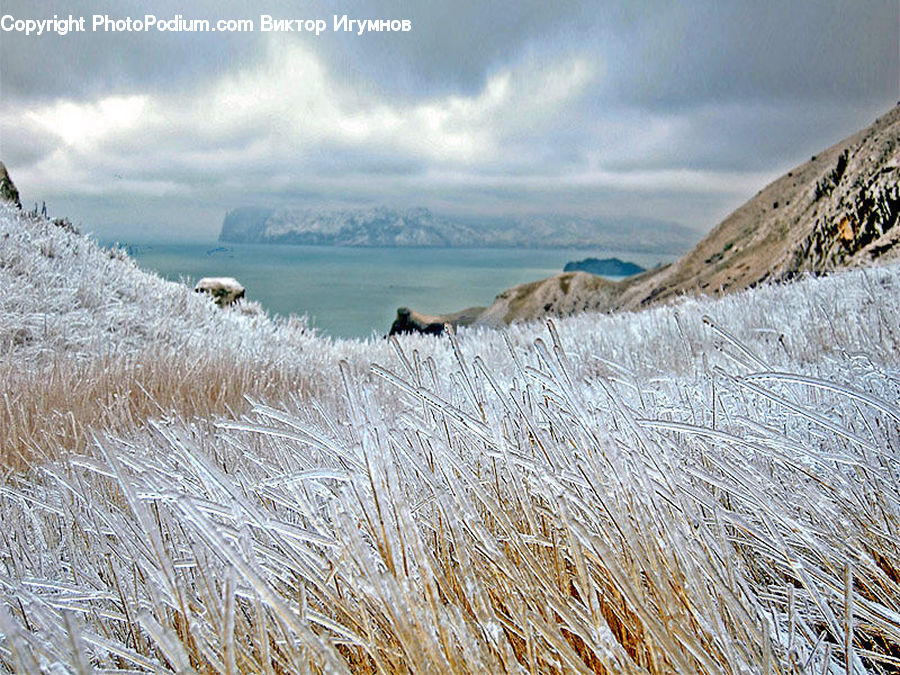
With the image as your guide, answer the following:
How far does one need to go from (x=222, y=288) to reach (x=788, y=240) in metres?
14.3

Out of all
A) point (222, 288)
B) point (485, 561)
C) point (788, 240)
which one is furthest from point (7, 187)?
point (788, 240)

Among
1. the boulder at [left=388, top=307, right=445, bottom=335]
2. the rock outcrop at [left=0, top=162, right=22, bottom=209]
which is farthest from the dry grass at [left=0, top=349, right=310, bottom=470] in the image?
the boulder at [left=388, top=307, right=445, bottom=335]

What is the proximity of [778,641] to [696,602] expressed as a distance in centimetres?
16

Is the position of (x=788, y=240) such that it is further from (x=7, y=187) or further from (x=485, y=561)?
(x=7, y=187)

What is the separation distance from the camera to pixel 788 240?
51.5 ft

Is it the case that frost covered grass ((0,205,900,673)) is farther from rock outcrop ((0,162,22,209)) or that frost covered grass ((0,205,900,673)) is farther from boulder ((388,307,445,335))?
boulder ((388,307,445,335))

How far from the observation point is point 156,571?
1297 mm

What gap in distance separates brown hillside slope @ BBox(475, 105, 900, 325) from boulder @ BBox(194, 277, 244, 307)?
8.31 meters

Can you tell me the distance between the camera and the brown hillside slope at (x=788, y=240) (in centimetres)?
1095

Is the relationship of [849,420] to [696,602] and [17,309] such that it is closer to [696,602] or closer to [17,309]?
[696,602]

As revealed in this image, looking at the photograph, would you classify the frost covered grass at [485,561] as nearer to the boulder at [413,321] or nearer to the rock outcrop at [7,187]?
the rock outcrop at [7,187]

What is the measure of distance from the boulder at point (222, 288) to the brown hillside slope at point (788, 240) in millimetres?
8314

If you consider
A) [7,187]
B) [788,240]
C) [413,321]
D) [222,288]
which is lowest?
[413,321]

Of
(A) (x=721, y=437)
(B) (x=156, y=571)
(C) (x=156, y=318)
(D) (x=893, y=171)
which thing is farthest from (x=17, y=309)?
(D) (x=893, y=171)
